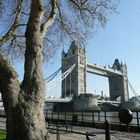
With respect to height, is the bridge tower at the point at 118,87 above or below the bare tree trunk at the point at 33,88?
above

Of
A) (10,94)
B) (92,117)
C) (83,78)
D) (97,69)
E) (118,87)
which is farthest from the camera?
(118,87)

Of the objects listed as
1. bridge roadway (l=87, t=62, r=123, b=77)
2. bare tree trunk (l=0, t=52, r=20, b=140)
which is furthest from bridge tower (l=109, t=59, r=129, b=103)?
bare tree trunk (l=0, t=52, r=20, b=140)

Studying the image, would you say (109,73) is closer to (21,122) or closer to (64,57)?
(64,57)

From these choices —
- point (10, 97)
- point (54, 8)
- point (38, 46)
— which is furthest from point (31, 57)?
point (54, 8)

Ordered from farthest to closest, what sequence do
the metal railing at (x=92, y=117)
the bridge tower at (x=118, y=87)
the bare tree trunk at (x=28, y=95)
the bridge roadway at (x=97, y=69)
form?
the bridge tower at (x=118, y=87)
the bridge roadway at (x=97, y=69)
the metal railing at (x=92, y=117)
the bare tree trunk at (x=28, y=95)

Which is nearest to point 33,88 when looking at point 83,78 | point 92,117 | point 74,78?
point 92,117

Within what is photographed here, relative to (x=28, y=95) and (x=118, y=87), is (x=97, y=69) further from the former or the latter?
(x=28, y=95)

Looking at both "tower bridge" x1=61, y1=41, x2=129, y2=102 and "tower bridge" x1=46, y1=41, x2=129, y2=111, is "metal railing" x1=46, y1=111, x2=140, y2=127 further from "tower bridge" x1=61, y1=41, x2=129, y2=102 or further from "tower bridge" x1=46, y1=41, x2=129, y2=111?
"tower bridge" x1=61, y1=41, x2=129, y2=102

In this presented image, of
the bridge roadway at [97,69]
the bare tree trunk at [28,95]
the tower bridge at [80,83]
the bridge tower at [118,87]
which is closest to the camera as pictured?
the bare tree trunk at [28,95]

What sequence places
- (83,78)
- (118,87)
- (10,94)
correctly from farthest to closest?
(118,87) → (83,78) → (10,94)

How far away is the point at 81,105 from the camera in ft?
284

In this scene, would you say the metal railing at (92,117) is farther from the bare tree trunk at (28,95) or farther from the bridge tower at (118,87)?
the bridge tower at (118,87)

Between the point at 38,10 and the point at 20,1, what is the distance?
401 centimetres

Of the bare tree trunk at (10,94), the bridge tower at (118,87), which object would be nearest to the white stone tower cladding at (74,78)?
the bridge tower at (118,87)
